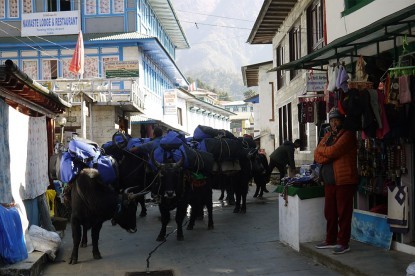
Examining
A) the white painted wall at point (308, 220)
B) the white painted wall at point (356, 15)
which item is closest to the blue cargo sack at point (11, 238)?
the white painted wall at point (308, 220)

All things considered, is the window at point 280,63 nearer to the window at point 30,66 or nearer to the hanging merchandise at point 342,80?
the window at point 30,66

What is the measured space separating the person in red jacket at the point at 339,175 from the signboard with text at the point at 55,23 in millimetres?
23719

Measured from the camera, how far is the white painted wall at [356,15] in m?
8.51

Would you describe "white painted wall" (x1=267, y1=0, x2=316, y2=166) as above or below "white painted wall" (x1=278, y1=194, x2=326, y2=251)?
above

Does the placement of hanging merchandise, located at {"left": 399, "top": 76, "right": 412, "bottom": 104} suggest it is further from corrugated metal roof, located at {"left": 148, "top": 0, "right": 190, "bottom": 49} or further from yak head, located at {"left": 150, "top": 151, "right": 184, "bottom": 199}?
corrugated metal roof, located at {"left": 148, "top": 0, "right": 190, "bottom": 49}

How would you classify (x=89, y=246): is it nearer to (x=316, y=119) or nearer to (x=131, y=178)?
(x=131, y=178)

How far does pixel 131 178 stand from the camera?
11227 millimetres

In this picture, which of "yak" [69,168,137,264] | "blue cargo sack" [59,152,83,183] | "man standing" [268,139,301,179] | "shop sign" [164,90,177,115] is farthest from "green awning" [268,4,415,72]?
"shop sign" [164,90,177,115]

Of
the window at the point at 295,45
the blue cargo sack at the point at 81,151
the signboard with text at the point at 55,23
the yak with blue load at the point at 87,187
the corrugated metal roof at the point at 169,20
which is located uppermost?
the corrugated metal roof at the point at 169,20

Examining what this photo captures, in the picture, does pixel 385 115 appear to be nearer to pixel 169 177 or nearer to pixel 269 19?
pixel 169 177

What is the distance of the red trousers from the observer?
7953 mm

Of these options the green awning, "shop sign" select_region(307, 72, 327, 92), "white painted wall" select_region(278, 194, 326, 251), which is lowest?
"white painted wall" select_region(278, 194, 326, 251)

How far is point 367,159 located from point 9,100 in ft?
18.7

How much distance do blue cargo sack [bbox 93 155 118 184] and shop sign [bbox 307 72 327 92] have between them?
18.8ft
